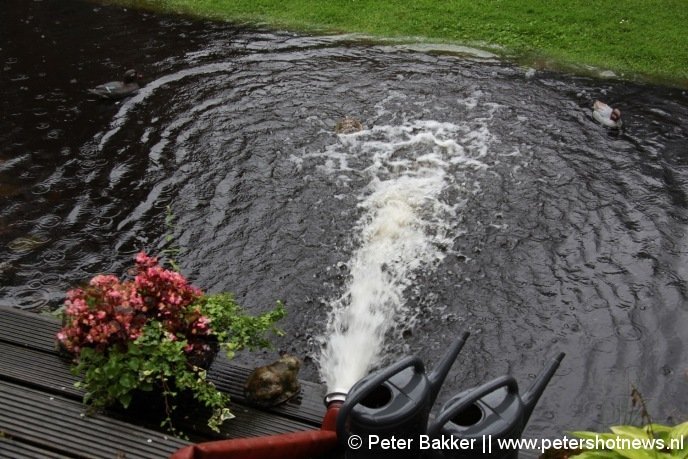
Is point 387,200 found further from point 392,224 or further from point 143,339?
point 143,339

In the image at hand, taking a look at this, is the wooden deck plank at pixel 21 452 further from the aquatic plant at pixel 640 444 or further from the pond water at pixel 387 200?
the aquatic plant at pixel 640 444

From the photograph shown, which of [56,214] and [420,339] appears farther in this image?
[56,214]

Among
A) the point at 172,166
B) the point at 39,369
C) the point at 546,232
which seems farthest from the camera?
the point at 172,166

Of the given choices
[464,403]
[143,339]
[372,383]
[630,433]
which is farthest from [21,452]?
[630,433]

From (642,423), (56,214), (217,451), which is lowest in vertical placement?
(642,423)

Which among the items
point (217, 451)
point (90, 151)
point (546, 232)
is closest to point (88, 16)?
point (90, 151)

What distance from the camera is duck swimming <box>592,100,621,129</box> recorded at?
41.4 ft

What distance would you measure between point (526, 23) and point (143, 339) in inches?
585

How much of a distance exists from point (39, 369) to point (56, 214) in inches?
193

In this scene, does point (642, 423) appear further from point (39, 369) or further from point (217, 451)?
point (39, 369)

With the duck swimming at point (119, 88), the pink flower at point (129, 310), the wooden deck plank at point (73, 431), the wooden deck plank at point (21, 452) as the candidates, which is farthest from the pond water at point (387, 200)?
the wooden deck plank at point (21, 452)

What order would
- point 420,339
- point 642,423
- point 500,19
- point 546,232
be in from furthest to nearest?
point 500,19 → point 546,232 → point 420,339 → point 642,423

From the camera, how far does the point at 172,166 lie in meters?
11.6

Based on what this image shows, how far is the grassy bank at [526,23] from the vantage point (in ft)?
52.4
